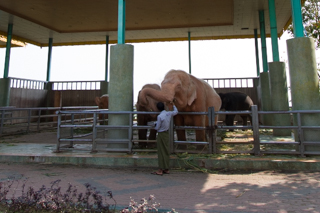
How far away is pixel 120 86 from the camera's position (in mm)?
6613

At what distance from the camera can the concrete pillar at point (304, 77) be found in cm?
605

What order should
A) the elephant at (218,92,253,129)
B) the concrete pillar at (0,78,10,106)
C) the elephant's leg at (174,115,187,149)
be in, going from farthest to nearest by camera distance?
the concrete pillar at (0,78,10,106) < the elephant at (218,92,253,129) < the elephant's leg at (174,115,187,149)

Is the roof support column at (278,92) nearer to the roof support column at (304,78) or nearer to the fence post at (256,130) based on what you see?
the roof support column at (304,78)

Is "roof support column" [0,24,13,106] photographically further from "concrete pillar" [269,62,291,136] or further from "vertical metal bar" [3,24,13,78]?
"concrete pillar" [269,62,291,136]

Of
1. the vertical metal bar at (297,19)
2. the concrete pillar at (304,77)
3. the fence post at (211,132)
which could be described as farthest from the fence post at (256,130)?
the vertical metal bar at (297,19)

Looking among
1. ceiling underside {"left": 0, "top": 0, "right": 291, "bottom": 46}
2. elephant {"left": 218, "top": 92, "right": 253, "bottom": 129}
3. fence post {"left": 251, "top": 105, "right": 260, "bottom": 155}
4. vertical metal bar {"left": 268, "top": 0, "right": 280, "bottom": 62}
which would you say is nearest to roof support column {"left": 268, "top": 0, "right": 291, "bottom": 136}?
vertical metal bar {"left": 268, "top": 0, "right": 280, "bottom": 62}

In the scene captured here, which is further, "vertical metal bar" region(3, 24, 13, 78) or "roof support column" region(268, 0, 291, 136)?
"vertical metal bar" region(3, 24, 13, 78)

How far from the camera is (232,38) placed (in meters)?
18.2

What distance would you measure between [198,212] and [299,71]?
5075 mm

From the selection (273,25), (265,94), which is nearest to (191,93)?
(273,25)

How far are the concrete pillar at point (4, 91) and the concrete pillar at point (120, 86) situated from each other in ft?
40.0

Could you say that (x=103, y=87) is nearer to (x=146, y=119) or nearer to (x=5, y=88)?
(x=5, y=88)

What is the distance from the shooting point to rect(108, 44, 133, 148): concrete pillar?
257 inches

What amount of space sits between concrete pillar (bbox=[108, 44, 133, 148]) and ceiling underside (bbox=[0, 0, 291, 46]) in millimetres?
6747
